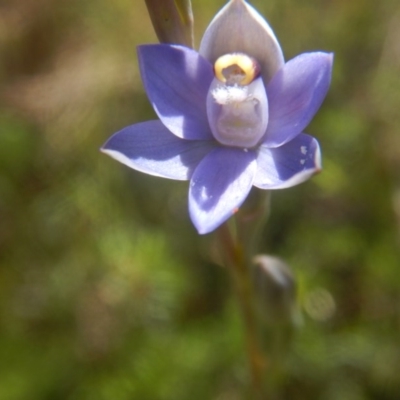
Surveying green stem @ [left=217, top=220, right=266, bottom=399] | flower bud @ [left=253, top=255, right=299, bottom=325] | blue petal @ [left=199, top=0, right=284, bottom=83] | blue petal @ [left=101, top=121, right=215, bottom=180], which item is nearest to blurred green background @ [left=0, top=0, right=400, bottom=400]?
green stem @ [left=217, top=220, right=266, bottom=399]

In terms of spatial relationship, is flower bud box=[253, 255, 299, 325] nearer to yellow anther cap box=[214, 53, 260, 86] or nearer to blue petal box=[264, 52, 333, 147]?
blue petal box=[264, 52, 333, 147]

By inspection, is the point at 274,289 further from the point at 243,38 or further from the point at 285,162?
the point at 243,38

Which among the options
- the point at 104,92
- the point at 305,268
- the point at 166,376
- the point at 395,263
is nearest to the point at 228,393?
the point at 166,376

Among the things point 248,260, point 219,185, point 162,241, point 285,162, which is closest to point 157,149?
point 219,185

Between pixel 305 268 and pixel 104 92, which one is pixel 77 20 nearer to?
pixel 104 92

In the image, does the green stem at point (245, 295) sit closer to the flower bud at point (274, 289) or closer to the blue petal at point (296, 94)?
the flower bud at point (274, 289)
